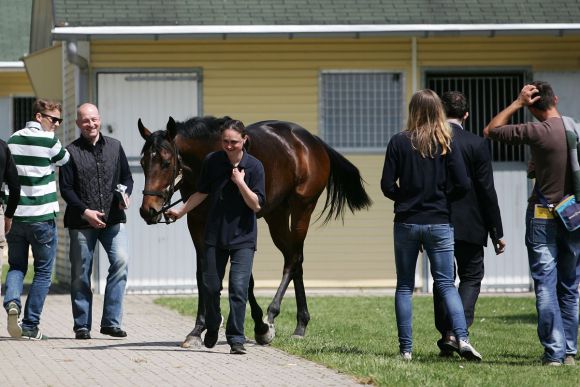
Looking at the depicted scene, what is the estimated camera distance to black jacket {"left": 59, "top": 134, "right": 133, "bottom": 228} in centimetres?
1136

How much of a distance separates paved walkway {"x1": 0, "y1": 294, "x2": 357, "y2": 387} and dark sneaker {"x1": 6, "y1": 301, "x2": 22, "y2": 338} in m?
0.08

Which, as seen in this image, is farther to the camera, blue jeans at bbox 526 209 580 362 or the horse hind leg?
the horse hind leg

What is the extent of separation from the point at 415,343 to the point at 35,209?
134 inches

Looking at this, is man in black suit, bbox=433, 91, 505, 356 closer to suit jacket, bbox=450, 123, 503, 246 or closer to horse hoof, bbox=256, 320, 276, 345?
suit jacket, bbox=450, 123, 503, 246

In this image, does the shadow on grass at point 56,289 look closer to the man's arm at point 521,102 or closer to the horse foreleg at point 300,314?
the horse foreleg at point 300,314

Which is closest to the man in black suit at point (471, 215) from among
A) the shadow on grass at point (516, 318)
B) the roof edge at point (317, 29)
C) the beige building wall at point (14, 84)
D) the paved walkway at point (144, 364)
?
the paved walkway at point (144, 364)

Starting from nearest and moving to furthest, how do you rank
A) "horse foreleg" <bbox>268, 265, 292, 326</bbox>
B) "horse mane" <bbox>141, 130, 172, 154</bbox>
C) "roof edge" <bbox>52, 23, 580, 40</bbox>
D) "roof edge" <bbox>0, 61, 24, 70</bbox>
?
1. "horse mane" <bbox>141, 130, 172, 154</bbox>
2. "horse foreleg" <bbox>268, 265, 292, 326</bbox>
3. "roof edge" <bbox>52, 23, 580, 40</bbox>
4. "roof edge" <bbox>0, 61, 24, 70</bbox>

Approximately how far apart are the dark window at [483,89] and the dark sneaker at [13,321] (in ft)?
28.1

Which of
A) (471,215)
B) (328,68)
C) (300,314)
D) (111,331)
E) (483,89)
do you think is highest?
(328,68)

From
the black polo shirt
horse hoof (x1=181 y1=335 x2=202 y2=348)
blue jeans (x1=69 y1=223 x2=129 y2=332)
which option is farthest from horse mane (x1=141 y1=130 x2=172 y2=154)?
horse hoof (x1=181 y1=335 x2=202 y2=348)

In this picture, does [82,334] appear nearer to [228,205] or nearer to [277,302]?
[277,302]

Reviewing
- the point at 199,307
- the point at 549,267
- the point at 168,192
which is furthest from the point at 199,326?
the point at 549,267

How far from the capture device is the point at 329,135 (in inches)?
718

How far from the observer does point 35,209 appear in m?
11.4
